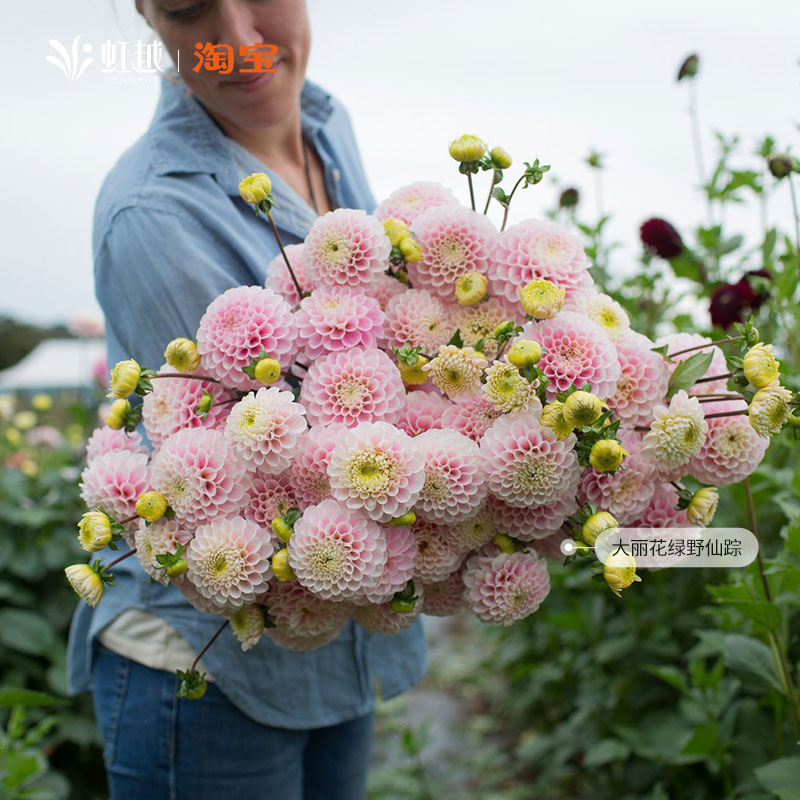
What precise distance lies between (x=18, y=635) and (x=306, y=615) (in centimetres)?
129

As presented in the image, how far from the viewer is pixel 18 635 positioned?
1.82 metres

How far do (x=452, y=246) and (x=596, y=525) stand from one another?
30cm

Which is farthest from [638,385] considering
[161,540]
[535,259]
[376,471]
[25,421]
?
[25,421]

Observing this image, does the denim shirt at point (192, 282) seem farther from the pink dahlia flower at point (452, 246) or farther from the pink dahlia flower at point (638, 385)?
the pink dahlia flower at point (638, 385)

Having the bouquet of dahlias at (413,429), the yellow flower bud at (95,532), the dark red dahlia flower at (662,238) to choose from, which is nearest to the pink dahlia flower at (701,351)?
the bouquet of dahlias at (413,429)

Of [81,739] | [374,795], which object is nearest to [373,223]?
[81,739]

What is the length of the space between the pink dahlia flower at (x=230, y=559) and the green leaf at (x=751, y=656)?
624mm

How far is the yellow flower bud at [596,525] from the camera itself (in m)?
0.69

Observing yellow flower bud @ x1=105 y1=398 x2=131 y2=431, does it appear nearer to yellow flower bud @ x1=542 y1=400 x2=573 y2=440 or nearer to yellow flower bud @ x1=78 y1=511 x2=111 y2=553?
yellow flower bud @ x1=78 y1=511 x2=111 y2=553

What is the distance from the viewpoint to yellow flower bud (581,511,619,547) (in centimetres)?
69

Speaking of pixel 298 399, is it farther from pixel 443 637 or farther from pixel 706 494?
pixel 443 637

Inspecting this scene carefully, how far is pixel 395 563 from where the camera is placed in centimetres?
74

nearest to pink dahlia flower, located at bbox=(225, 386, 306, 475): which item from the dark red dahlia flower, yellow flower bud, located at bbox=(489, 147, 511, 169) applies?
yellow flower bud, located at bbox=(489, 147, 511, 169)

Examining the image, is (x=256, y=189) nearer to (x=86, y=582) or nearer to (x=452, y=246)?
(x=452, y=246)
